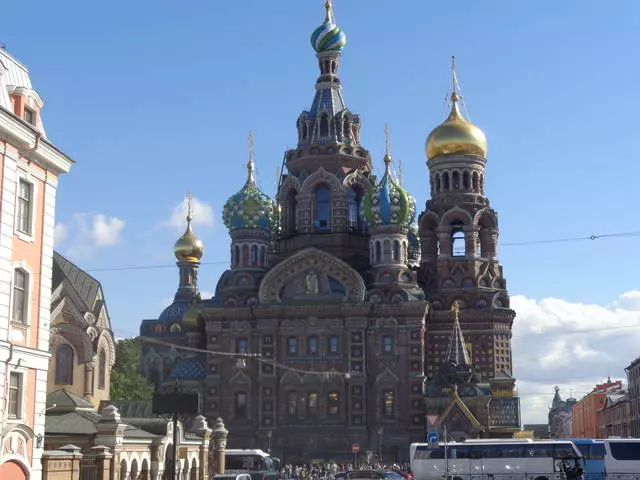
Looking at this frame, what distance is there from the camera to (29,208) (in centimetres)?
2342

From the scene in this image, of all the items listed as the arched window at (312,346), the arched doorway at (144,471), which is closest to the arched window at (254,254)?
the arched window at (312,346)

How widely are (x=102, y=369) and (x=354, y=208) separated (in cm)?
3343

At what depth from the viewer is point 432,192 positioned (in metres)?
73.1

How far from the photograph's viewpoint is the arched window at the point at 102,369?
1703 inches

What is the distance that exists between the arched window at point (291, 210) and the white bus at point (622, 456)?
125ft

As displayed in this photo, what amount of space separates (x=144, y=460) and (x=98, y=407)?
731 cm

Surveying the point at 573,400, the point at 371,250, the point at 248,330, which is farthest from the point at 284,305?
the point at 573,400

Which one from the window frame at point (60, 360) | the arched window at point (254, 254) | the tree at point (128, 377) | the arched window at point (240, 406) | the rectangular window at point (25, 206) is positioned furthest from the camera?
the arched window at point (254, 254)

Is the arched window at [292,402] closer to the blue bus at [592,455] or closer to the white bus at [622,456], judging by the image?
the blue bus at [592,455]

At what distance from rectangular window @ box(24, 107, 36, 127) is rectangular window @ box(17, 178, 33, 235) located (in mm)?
1568

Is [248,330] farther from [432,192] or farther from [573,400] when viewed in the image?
[573,400]

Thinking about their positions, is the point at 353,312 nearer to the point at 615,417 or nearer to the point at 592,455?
the point at 592,455

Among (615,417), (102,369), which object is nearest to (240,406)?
(102,369)

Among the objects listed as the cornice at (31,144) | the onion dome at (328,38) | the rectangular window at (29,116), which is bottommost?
the cornice at (31,144)
